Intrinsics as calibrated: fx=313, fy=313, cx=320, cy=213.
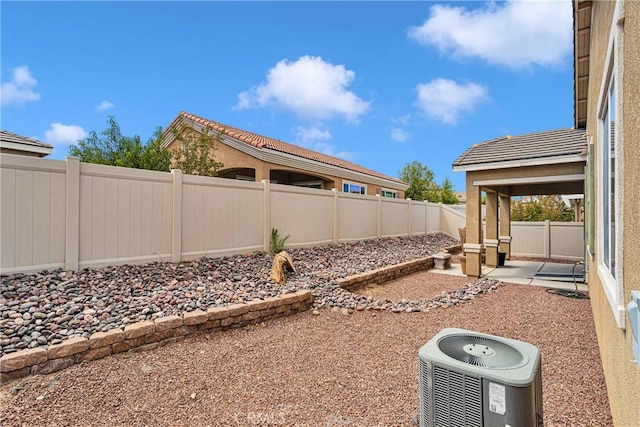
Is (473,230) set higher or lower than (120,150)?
lower

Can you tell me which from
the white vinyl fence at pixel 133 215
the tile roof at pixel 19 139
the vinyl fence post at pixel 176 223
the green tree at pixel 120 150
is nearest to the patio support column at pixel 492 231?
the white vinyl fence at pixel 133 215

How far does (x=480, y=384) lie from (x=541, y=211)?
19.1m

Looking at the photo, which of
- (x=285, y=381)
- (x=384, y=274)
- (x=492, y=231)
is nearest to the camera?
(x=285, y=381)

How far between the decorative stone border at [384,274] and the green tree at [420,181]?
17.1 metres

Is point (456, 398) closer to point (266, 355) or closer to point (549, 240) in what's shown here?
point (266, 355)

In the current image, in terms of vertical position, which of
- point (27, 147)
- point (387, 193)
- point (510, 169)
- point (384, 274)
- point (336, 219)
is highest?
point (27, 147)

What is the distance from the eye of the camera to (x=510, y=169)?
815 centimetres

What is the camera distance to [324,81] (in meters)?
16.1

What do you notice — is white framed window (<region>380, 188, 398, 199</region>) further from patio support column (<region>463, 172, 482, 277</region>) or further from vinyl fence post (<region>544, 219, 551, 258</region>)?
patio support column (<region>463, 172, 482, 277</region>)

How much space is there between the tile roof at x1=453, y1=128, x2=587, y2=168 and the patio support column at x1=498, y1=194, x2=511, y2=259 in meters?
2.89

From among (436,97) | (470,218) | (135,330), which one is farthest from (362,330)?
(436,97)

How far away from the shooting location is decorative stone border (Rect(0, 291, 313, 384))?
3.19m

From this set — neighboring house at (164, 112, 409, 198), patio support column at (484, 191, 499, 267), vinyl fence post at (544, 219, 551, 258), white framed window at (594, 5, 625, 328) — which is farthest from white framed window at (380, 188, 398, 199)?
white framed window at (594, 5, 625, 328)

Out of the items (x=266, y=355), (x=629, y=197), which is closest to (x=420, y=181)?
(x=266, y=355)
